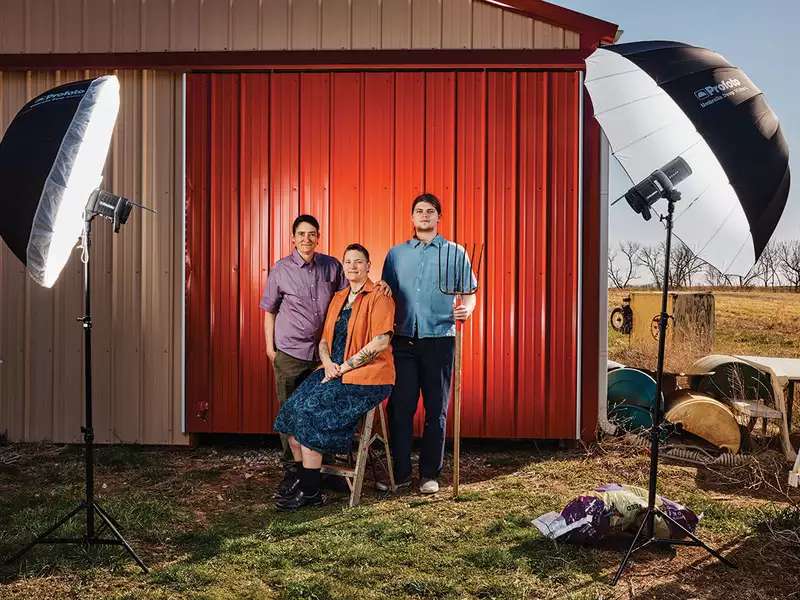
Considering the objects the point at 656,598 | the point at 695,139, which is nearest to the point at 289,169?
the point at 695,139

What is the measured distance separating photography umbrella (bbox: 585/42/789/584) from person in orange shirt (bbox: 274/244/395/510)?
1.70 metres

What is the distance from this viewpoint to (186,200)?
5.75 m

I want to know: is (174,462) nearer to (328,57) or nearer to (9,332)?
(9,332)

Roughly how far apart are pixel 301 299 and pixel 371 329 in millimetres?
604

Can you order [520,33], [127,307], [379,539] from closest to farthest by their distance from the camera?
[379,539] → [520,33] → [127,307]

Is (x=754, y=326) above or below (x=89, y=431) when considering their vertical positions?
above

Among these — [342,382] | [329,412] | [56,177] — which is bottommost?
[329,412]

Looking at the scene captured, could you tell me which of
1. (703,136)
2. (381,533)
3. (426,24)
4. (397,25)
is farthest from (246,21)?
(381,533)

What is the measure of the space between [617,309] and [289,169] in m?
6.48

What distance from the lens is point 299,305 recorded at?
4750mm

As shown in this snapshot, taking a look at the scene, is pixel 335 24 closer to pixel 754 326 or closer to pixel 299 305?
pixel 299 305

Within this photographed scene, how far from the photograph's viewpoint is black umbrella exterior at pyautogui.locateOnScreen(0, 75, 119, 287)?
3.03m

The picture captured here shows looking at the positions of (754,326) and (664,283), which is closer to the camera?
(664,283)

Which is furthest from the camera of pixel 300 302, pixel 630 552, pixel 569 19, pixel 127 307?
pixel 127 307
